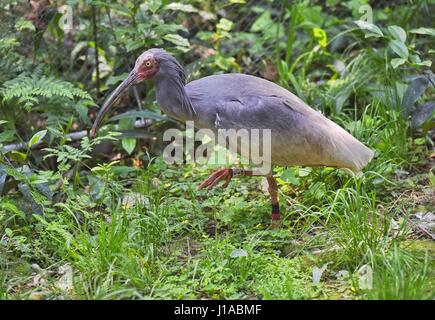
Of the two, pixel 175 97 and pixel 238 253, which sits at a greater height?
pixel 175 97

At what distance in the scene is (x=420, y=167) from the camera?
6.40 m

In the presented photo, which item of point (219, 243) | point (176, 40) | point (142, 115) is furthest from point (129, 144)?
point (219, 243)

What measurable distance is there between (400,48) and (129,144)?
8.81ft

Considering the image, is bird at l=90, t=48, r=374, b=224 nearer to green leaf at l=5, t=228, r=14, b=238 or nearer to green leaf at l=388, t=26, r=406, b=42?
green leaf at l=388, t=26, r=406, b=42

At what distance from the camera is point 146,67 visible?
5477 mm

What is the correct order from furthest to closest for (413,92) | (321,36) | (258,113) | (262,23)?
(262,23)
(321,36)
(413,92)
(258,113)

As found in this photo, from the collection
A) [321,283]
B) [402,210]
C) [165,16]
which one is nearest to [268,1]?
[165,16]

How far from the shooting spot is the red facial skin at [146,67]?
5.46 metres

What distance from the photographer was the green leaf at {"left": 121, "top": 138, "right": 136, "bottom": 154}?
6.54 meters

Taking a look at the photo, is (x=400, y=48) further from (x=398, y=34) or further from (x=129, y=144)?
(x=129, y=144)

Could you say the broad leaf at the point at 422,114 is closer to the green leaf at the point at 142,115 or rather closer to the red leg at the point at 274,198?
the red leg at the point at 274,198

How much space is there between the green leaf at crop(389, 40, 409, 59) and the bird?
112 cm

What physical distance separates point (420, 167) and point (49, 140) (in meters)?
3.55

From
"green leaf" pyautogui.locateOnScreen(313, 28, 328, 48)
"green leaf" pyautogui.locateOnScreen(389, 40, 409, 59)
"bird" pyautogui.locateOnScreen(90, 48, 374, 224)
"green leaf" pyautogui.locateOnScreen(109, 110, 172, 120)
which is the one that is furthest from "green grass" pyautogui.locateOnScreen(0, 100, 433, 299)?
"green leaf" pyautogui.locateOnScreen(313, 28, 328, 48)
